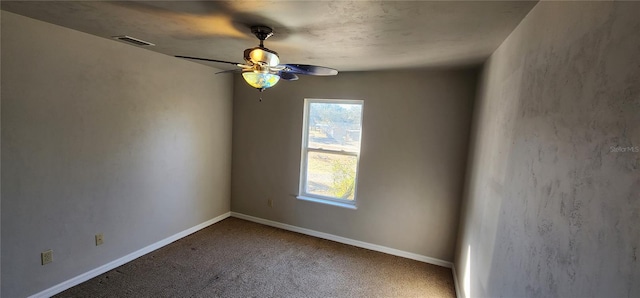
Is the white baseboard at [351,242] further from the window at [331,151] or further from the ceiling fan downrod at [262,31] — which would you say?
the ceiling fan downrod at [262,31]

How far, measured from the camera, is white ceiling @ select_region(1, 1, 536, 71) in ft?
4.97

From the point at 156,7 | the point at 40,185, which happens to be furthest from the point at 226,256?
the point at 156,7

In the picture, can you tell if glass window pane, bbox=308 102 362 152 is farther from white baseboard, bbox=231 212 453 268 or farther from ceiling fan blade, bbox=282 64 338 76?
ceiling fan blade, bbox=282 64 338 76

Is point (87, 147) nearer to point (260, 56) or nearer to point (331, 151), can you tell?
point (260, 56)

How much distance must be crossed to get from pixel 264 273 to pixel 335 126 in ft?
6.67

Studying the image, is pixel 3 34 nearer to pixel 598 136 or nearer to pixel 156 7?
pixel 156 7

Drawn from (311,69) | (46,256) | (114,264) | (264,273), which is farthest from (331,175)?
(46,256)

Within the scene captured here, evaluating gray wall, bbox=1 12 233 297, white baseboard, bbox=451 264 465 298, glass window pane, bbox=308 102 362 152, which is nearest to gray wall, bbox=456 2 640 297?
white baseboard, bbox=451 264 465 298

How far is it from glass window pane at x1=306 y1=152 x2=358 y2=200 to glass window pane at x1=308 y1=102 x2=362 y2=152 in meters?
0.14

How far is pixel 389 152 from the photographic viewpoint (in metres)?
3.40

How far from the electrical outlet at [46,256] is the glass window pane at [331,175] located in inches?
108

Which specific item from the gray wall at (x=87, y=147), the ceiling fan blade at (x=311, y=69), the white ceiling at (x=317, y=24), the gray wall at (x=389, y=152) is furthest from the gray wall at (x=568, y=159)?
the gray wall at (x=87, y=147)

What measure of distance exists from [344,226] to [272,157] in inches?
57.1

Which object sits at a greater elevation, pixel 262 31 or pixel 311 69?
pixel 262 31
